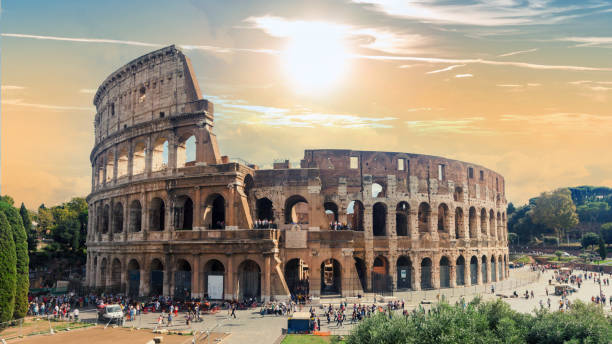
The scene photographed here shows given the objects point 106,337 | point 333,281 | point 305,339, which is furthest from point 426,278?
point 106,337

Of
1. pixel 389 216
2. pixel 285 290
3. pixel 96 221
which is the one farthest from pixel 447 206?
pixel 96 221

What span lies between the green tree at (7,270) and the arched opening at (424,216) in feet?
109

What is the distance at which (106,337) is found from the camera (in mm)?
24484

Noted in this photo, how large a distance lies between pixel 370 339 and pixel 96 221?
37.1 metres

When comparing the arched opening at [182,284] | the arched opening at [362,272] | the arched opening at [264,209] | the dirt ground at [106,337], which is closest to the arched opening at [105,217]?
the arched opening at [182,284]

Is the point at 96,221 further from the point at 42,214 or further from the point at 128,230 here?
the point at 42,214

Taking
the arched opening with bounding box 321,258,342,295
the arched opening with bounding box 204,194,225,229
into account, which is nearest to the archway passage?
the arched opening with bounding box 321,258,342,295

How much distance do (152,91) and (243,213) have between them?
15.0 m

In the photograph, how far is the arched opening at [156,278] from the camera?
3494 centimetres

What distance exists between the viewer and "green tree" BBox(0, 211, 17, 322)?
26.4m

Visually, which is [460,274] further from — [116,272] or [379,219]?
[116,272]

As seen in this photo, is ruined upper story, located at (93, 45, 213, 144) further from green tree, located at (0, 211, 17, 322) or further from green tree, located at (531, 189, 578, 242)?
green tree, located at (531, 189, 578, 242)

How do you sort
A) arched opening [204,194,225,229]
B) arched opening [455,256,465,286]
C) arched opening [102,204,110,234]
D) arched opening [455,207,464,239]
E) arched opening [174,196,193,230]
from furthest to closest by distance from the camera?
arched opening [455,207,464,239] → arched opening [102,204,110,234] → arched opening [455,256,465,286] → arched opening [204,194,225,229] → arched opening [174,196,193,230]

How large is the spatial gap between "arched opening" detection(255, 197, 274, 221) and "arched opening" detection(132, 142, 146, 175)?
11.7 metres
